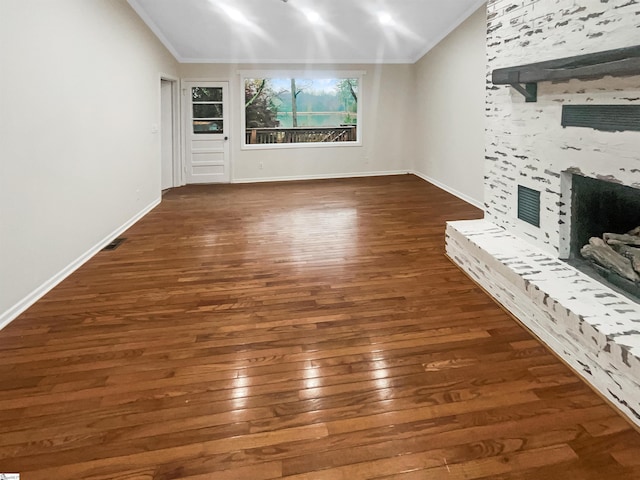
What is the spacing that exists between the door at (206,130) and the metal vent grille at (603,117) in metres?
6.50

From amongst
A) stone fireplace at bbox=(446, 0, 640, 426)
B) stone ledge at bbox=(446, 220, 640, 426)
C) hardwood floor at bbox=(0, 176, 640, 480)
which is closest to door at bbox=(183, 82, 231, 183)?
hardwood floor at bbox=(0, 176, 640, 480)

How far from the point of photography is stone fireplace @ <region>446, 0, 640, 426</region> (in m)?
1.96

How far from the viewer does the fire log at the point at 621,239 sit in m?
2.24

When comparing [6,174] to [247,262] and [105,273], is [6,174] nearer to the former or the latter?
[105,273]

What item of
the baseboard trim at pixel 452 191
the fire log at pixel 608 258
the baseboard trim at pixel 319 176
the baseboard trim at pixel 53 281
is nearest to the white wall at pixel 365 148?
the baseboard trim at pixel 319 176

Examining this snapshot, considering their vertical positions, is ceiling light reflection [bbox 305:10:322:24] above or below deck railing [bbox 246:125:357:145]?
above

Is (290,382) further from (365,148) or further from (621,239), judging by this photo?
(365,148)

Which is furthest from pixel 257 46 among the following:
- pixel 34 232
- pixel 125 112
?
pixel 34 232

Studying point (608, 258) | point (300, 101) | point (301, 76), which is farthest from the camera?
point (300, 101)

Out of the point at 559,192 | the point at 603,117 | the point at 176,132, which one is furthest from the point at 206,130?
the point at 603,117

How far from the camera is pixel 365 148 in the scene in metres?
8.56

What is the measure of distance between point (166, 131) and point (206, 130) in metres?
0.87

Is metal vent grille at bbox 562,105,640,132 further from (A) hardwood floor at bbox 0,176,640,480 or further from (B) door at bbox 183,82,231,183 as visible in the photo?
(B) door at bbox 183,82,231,183

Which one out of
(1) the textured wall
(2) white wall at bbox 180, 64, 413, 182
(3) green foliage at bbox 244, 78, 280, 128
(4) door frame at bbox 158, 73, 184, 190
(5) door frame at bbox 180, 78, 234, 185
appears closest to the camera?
(1) the textured wall
